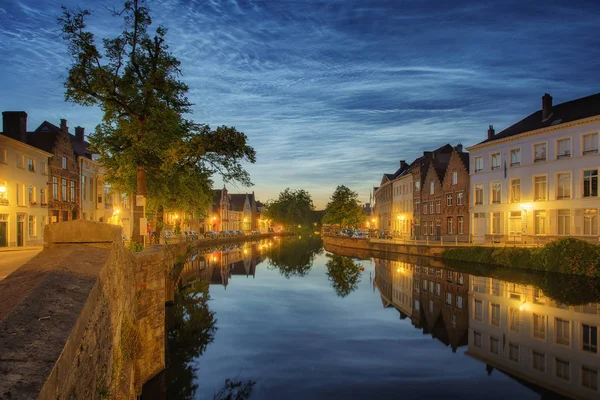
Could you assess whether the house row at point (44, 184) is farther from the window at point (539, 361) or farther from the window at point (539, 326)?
the window at point (539, 326)

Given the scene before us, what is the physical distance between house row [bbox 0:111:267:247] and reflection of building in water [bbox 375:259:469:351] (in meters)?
12.5

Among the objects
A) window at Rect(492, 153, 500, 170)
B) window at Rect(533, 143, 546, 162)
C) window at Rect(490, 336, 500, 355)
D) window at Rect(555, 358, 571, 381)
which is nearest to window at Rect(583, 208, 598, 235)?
window at Rect(533, 143, 546, 162)

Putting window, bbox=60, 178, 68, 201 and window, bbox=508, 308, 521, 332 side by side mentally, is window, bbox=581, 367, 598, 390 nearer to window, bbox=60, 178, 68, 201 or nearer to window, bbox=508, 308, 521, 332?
window, bbox=508, 308, 521, 332

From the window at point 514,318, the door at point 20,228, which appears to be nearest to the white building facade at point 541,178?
the window at point 514,318

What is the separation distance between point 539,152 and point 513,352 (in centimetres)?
2851

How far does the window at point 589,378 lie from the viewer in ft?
36.2

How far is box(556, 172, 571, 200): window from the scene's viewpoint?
3475 cm

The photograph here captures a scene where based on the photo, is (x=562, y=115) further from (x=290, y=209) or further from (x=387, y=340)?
(x=290, y=209)

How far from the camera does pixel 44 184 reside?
33969 mm

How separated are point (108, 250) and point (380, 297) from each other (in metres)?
18.9

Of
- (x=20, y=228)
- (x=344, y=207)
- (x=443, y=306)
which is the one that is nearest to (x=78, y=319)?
(x=443, y=306)

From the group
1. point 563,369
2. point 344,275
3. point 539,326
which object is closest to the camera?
point 563,369

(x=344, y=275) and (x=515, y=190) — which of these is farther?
(x=515, y=190)

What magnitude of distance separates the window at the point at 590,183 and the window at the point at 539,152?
4080mm
